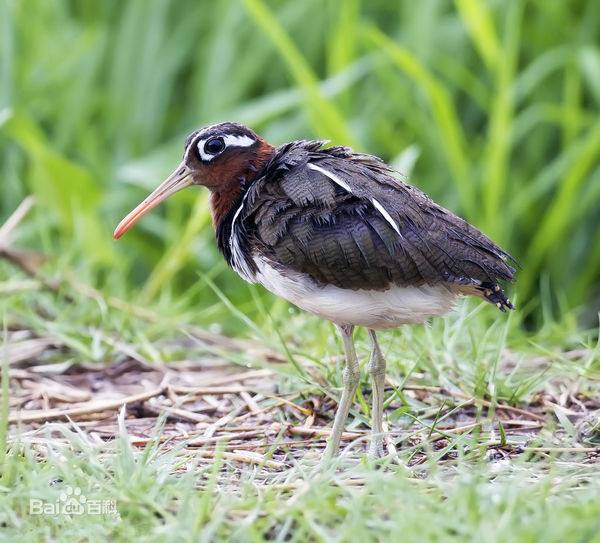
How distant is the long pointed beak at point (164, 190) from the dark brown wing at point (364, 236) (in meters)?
0.57

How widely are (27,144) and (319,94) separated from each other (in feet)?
6.52

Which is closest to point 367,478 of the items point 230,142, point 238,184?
point 238,184

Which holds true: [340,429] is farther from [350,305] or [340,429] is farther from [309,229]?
[309,229]

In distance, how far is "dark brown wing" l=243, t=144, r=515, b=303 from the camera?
12.1 ft

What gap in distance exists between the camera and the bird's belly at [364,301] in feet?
12.2

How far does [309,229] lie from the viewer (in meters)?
3.74

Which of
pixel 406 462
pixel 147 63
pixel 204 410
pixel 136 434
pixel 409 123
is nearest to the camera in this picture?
pixel 406 462

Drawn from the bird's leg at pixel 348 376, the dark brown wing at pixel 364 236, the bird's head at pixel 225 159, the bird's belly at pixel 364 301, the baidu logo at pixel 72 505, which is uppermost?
the bird's head at pixel 225 159

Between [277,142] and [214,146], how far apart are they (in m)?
3.03

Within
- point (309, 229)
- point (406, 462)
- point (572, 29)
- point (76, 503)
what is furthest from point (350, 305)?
point (572, 29)

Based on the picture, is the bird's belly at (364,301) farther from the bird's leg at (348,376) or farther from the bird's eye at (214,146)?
the bird's eye at (214,146)

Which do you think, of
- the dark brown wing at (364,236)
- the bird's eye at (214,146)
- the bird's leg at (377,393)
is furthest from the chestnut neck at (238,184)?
the bird's leg at (377,393)

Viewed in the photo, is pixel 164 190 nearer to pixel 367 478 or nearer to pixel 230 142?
pixel 230 142

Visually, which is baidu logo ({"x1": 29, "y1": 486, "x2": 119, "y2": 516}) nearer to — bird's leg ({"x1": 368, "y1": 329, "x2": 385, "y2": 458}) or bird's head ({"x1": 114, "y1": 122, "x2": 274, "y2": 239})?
bird's leg ({"x1": 368, "y1": 329, "x2": 385, "y2": 458})
